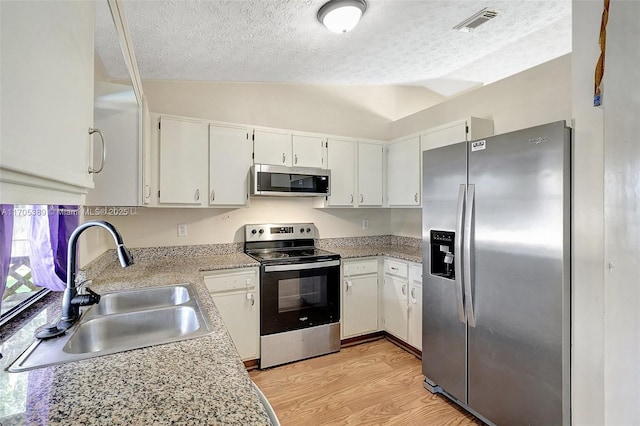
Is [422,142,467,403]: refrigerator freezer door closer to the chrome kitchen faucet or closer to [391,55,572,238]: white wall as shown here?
[391,55,572,238]: white wall

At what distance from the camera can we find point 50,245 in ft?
5.31

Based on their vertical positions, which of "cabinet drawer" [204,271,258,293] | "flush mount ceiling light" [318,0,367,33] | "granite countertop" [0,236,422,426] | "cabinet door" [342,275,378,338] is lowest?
"cabinet door" [342,275,378,338]

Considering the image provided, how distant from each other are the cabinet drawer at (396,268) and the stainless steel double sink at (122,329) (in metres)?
1.97

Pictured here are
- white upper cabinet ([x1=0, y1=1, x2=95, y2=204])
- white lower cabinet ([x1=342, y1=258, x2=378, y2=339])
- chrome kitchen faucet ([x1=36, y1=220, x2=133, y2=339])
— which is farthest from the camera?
white lower cabinet ([x1=342, y1=258, x2=378, y2=339])

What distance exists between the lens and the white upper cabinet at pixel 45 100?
0.47m

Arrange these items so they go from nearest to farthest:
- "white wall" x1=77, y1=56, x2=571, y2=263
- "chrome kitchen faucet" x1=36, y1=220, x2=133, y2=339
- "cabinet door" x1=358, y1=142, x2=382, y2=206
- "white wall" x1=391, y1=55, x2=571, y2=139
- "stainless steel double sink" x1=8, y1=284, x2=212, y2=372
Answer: "stainless steel double sink" x1=8, y1=284, x2=212, y2=372
"chrome kitchen faucet" x1=36, y1=220, x2=133, y2=339
"white wall" x1=391, y1=55, x2=571, y2=139
"white wall" x1=77, y1=56, x2=571, y2=263
"cabinet door" x1=358, y1=142, x2=382, y2=206

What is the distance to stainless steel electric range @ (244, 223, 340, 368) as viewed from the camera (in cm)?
266

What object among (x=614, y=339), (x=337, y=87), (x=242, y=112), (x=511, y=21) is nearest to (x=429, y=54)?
(x=511, y=21)

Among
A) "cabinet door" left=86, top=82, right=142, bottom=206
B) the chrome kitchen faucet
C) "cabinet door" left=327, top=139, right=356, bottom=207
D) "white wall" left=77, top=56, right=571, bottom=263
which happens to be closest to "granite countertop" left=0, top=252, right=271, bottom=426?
the chrome kitchen faucet

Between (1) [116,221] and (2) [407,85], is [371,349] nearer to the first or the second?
(1) [116,221]

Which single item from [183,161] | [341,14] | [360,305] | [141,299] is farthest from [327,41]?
[360,305]

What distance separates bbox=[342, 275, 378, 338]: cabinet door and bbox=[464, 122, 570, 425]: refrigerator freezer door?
→ 1.26m

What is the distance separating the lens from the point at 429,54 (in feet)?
8.50

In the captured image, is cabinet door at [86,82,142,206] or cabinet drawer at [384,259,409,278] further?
cabinet drawer at [384,259,409,278]
